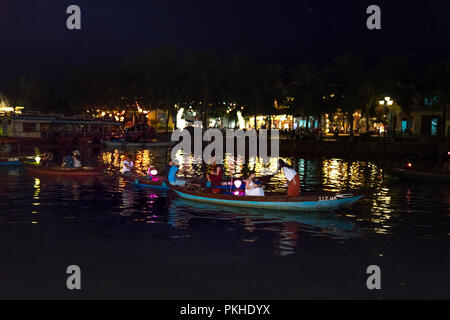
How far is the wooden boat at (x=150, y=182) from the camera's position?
27.5 m

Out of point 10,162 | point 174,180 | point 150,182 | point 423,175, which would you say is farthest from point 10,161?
point 423,175

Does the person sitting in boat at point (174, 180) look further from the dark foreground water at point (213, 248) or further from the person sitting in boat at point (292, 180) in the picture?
the person sitting in boat at point (292, 180)

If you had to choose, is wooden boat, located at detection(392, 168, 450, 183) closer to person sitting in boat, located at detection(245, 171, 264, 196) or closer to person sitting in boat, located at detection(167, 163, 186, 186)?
person sitting in boat, located at detection(245, 171, 264, 196)

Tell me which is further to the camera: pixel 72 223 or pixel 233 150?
pixel 233 150

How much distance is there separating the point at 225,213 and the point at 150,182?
872cm

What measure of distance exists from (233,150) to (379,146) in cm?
2100

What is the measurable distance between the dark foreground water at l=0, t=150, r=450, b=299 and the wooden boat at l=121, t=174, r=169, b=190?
4.09 ft

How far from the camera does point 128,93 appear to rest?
95875 mm

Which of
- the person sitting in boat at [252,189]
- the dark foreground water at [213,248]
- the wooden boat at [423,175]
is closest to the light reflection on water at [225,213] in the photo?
the dark foreground water at [213,248]

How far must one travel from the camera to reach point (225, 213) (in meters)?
20.7

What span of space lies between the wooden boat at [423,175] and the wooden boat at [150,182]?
17583 millimetres

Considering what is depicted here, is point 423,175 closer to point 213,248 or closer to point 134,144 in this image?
point 213,248
